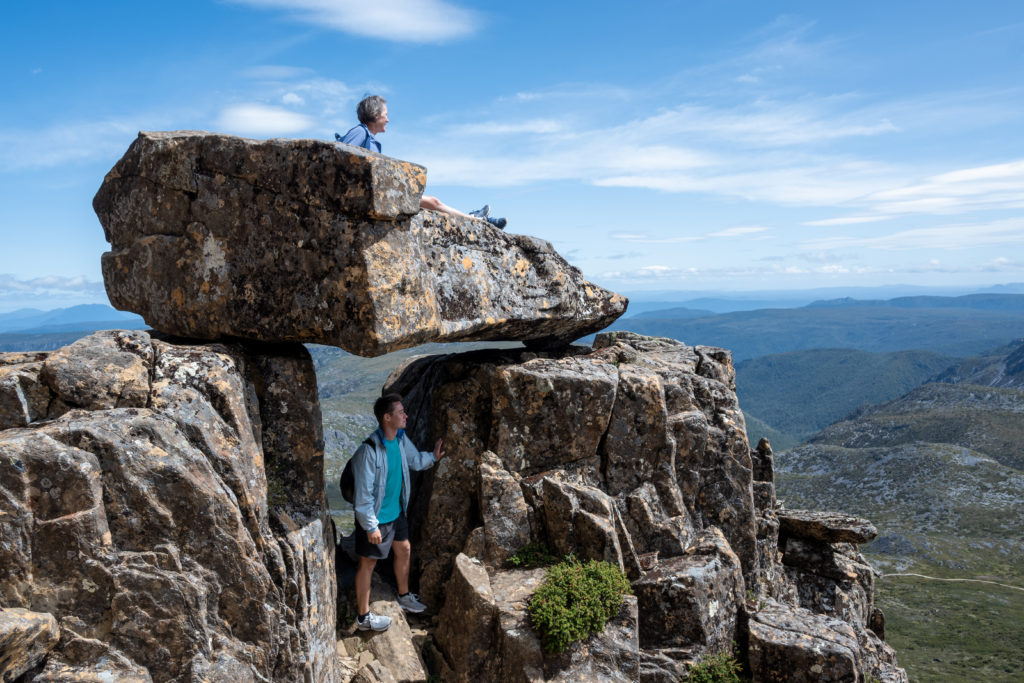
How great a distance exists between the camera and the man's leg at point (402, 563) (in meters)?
18.6

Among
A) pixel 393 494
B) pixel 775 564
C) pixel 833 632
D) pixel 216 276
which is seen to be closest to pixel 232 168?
pixel 216 276

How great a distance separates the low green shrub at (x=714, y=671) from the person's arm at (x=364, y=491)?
9696mm

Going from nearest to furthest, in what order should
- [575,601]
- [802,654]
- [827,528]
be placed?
[575,601] → [802,654] → [827,528]

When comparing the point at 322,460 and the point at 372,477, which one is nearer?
the point at 322,460

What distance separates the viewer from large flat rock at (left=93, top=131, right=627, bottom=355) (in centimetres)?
1448

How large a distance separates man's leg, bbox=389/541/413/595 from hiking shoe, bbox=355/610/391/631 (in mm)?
1414

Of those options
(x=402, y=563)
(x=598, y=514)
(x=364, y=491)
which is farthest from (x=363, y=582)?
(x=598, y=514)

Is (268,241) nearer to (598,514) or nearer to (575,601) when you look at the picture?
(598,514)

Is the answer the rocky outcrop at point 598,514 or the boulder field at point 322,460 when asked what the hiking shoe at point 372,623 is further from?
the rocky outcrop at point 598,514

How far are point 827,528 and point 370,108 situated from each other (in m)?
23.7

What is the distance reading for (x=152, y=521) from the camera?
488 inches

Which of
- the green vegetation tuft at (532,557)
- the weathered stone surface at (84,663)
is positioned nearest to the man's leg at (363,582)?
the green vegetation tuft at (532,557)

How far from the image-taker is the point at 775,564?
25125mm

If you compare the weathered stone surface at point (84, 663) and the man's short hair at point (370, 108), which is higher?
the man's short hair at point (370, 108)
